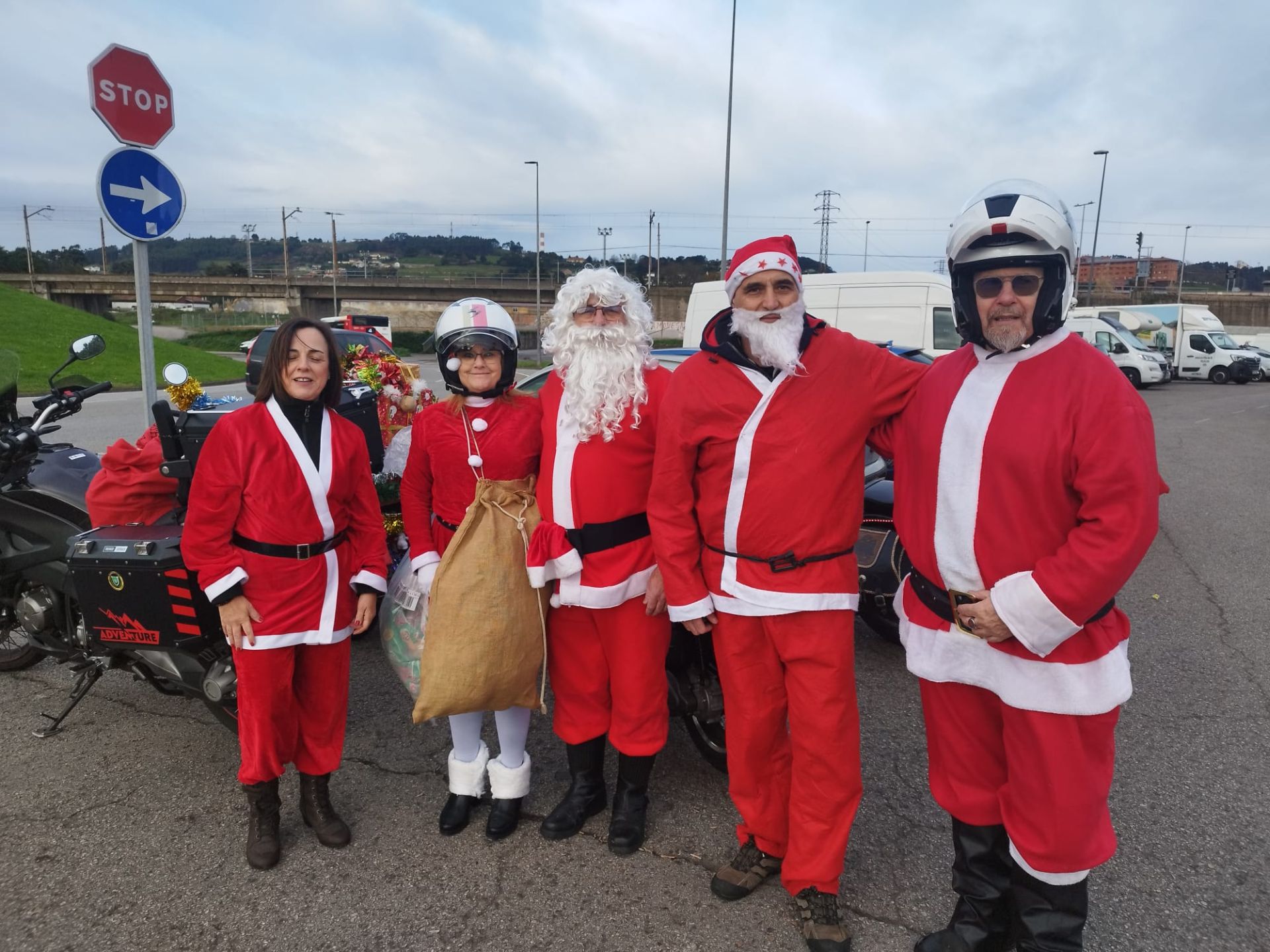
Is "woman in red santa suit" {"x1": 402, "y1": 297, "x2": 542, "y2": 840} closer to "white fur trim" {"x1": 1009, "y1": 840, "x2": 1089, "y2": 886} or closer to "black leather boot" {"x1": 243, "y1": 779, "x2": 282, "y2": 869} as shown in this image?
"black leather boot" {"x1": 243, "y1": 779, "x2": 282, "y2": 869}

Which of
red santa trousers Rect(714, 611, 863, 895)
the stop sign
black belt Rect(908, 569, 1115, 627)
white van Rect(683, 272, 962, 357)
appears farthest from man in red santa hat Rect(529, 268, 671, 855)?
white van Rect(683, 272, 962, 357)

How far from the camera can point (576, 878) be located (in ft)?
8.90

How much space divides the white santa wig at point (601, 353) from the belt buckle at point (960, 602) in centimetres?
114

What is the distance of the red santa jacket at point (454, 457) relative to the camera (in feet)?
9.46

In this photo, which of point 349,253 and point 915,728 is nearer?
point 915,728

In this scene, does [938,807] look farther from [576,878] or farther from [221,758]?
[221,758]

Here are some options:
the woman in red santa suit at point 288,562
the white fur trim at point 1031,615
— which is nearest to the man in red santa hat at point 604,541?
the woman in red santa suit at point 288,562

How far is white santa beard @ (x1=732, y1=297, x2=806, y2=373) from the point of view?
241cm

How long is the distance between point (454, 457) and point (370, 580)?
52cm

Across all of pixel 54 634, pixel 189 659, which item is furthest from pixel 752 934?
pixel 54 634

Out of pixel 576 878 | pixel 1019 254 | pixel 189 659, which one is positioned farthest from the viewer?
pixel 189 659

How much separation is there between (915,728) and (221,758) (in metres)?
3.01

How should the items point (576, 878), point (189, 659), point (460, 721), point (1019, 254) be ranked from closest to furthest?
point (1019, 254), point (576, 878), point (460, 721), point (189, 659)

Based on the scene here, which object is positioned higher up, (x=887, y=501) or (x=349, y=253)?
(x=349, y=253)
